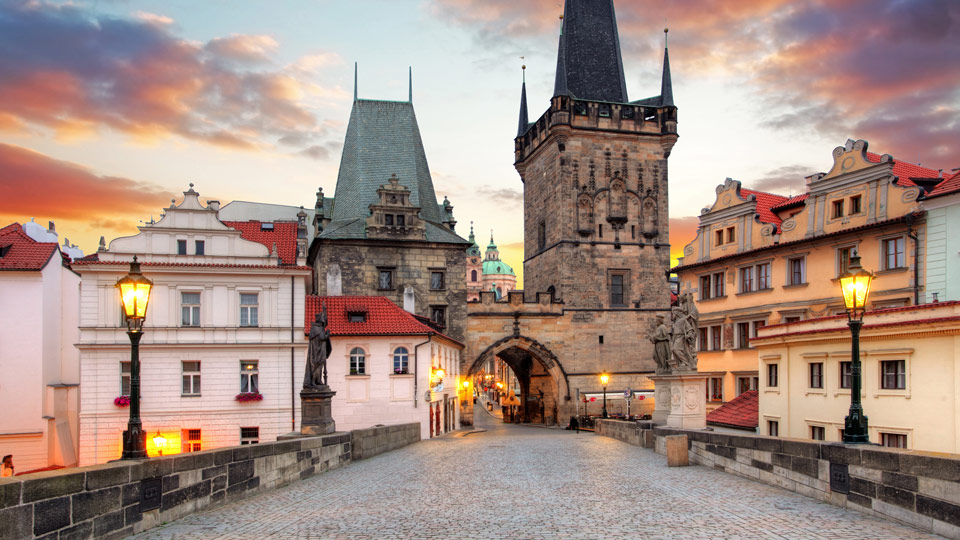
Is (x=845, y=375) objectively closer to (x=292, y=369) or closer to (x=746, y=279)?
(x=746, y=279)

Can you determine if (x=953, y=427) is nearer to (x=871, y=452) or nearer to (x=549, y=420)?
(x=871, y=452)

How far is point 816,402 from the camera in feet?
79.3

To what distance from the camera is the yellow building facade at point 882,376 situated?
18.8m

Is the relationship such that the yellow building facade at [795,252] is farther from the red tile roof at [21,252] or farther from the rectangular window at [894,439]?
the red tile roof at [21,252]

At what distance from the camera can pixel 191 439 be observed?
31.6 m

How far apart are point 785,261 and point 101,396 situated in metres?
27.1

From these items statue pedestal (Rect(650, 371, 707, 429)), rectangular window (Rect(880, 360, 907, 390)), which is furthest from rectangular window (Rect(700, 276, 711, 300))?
statue pedestal (Rect(650, 371, 707, 429))

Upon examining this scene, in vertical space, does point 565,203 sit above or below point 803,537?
above

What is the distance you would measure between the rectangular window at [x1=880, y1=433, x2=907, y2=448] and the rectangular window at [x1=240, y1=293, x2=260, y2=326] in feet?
75.1

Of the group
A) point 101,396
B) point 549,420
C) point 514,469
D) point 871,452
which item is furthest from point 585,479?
point 549,420

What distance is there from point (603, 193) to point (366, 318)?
78.8ft

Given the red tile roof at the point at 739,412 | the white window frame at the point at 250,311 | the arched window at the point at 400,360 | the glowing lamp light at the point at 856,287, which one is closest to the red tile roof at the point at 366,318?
the arched window at the point at 400,360

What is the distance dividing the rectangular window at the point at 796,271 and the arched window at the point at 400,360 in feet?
52.2

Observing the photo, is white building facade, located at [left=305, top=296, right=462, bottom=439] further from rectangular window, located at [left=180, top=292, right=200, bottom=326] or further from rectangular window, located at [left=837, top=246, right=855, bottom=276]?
rectangular window, located at [left=837, top=246, right=855, bottom=276]
